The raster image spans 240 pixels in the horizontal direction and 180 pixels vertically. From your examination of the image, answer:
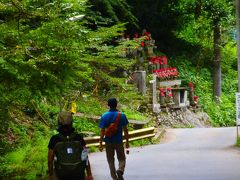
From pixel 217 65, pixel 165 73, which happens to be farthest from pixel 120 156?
pixel 217 65

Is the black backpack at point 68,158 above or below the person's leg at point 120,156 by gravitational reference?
above

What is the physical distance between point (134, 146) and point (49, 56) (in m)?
11.8

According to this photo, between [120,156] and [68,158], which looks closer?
[68,158]

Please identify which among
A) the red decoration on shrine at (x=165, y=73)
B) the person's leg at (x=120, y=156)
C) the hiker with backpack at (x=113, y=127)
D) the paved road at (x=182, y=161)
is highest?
the red decoration on shrine at (x=165, y=73)

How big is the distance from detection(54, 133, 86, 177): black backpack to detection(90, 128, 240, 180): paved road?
5330 mm

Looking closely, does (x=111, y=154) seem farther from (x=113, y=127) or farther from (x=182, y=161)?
(x=182, y=161)

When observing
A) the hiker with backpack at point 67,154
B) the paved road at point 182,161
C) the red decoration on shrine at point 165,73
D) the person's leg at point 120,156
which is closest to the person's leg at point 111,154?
the person's leg at point 120,156

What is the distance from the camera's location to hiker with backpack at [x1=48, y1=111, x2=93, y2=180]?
613cm

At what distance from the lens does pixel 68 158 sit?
6.14 m

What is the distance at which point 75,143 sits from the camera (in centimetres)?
621

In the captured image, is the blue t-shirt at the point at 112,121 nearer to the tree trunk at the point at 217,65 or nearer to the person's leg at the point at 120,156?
the person's leg at the point at 120,156

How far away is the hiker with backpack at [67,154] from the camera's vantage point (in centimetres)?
613

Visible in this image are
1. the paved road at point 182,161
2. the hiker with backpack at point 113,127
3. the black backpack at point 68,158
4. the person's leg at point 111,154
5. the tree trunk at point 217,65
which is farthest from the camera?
the tree trunk at point 217,65

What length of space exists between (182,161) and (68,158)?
27.4ft
